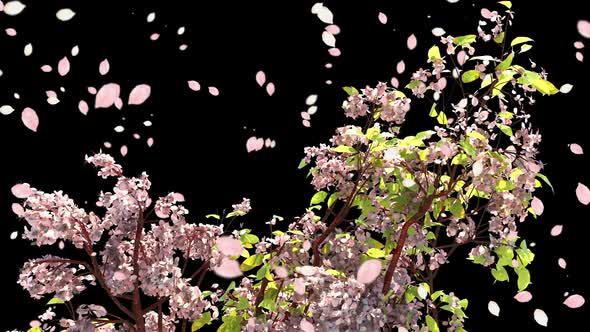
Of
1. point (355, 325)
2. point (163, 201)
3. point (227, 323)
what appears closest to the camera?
point (355, 325)

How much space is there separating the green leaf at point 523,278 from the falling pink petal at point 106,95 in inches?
147

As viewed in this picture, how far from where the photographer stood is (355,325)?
5.79m

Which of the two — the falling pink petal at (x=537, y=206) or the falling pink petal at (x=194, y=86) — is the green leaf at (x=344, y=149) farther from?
the falling pink petal at (x=194, y=86)

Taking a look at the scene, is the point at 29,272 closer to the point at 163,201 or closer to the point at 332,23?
the point at 163,201

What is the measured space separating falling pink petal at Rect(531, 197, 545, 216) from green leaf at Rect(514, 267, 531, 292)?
0.51m

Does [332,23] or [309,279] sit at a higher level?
[332,23]

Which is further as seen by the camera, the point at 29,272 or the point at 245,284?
the point at 245,284

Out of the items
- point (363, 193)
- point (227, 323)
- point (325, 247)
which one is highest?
point (363, 193)

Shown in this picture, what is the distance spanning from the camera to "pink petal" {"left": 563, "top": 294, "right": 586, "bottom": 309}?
6805mm

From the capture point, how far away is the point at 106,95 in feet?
21.3

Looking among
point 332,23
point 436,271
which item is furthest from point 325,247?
point 332,23

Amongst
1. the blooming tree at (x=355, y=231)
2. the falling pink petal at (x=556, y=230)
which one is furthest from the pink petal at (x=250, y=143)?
the falling pink petal at (x=556, y=230)

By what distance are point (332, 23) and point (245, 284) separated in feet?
8.25

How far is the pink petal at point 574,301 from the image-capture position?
6.80m
